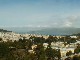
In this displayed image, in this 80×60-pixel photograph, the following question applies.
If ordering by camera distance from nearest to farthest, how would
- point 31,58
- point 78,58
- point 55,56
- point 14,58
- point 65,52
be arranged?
point 14,58 < point 31,58 < point 78,58 < point 55,56 < point 65,52

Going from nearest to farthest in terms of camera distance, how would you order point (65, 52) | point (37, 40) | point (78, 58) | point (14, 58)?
point (14, 58), point (78, 58), point (65, 52), point (37, 40)

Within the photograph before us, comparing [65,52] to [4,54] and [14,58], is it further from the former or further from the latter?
[14,58]

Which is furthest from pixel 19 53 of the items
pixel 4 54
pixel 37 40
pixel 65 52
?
pixel 37 40

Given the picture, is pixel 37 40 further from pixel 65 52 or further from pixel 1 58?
pixel 1 58

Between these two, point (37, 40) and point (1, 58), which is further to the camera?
point (37, 40)

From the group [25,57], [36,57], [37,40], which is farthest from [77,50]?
[37,40]

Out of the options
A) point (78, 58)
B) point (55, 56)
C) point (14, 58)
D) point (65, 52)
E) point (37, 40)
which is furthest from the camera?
point (37, 40)

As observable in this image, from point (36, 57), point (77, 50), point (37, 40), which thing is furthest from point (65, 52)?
point (37, 40)

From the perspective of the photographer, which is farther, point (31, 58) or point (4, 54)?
point (4, 54)

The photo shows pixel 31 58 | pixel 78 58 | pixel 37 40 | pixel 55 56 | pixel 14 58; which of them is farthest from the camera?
pixel 37 40
